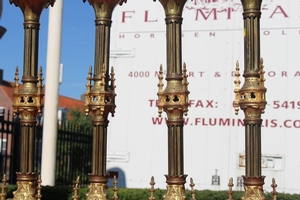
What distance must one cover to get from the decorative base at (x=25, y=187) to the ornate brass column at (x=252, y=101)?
253 centimetres

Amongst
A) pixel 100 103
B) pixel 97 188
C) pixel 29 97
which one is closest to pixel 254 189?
pixel 97 188

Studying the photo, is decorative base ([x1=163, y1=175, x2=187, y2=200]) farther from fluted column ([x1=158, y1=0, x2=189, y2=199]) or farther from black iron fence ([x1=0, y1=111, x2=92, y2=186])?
black iron fence ([x1=0, y1=111, x2=92, y2=186])

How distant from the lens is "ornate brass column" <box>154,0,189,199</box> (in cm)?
673

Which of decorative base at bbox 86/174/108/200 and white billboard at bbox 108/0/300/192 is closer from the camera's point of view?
decorative base at bbox 86/174/108/200

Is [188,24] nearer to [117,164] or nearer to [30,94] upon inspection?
[117,164]

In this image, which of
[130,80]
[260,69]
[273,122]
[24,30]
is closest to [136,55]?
[130,80]

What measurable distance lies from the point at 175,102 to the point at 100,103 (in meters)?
0.88

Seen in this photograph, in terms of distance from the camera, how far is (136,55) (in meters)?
11.1

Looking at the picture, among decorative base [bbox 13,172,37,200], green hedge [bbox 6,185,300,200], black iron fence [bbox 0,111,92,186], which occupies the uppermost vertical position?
black iron fence [bbox 0,111,92,186]

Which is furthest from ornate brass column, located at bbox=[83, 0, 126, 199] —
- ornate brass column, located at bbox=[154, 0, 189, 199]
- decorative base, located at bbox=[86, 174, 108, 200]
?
ornate brass column, located at bbox=[154, 0, 189, 199]

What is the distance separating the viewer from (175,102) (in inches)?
269

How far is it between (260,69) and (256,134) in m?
0.69

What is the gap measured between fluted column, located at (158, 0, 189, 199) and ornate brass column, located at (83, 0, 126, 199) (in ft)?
2.19

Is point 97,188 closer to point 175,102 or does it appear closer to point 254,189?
point 175,102
